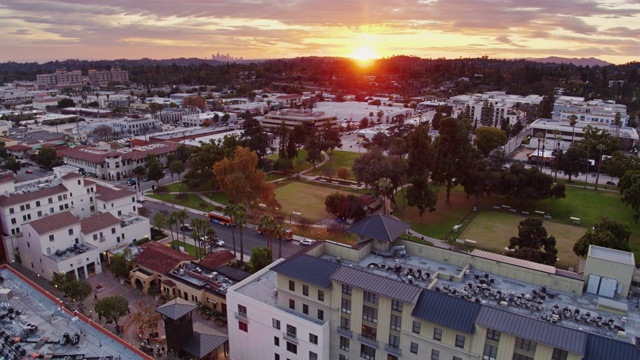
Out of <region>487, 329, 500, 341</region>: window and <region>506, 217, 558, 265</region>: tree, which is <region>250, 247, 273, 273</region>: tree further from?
<region>506, 217, 558, 265</region>: tree

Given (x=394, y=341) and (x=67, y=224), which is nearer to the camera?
(x=394, y=341)

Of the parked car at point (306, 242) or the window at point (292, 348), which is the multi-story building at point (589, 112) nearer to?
the parked car at point (306, 242)

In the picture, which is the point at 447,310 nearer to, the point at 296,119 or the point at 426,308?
the point at 426,308

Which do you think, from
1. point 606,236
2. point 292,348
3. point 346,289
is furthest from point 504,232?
point 292,348

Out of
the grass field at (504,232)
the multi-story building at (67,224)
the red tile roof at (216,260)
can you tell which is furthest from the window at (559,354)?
the multi-story building at (67,224)

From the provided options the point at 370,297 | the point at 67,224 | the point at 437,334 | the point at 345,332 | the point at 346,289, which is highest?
the point at 346,289

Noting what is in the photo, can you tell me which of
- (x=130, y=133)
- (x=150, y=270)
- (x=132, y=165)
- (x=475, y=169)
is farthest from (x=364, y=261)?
(x=130, y=133)

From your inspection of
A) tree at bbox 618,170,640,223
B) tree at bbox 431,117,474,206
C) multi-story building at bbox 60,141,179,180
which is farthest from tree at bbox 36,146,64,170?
tree at bbox 618,170,640,223

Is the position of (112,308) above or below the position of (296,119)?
below
